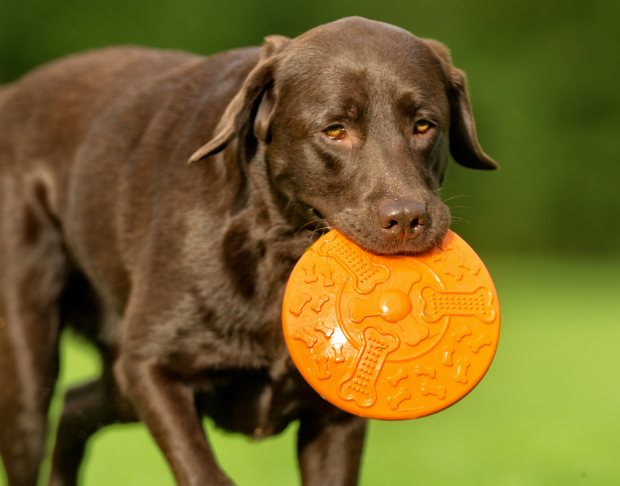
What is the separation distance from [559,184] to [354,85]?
14.8 m

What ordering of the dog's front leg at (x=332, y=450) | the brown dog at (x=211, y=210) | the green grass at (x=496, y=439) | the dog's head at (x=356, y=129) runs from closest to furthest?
1. the dog's head at (x=356, y=129)
2. the brown dog at (x=211, y=210)
3. the dog's front leg at (x=332, y=450)
4. the green grass at (x=496, y=439)

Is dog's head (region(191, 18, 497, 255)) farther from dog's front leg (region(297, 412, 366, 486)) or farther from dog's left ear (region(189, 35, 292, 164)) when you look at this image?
dog's front leg (region(297, 412, 366, 486))

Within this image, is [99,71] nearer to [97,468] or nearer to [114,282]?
[114,282]

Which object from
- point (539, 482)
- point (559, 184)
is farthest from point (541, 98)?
point (539, 482)

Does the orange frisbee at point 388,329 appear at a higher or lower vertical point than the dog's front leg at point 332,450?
higher

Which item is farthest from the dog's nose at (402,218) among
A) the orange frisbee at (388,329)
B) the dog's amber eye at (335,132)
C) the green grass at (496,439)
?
the green grass at (496,439)

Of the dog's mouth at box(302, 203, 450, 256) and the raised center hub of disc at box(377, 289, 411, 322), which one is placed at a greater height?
the dog's mouth at box(302, 203, 450, 256)

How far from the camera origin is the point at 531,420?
6266mm

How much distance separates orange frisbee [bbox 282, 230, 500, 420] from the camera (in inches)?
115

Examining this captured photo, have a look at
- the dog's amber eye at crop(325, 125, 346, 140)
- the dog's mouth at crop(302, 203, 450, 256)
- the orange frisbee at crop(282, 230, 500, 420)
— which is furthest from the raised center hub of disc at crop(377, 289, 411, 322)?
the dog's amber eye at crop(325, 125, 346, 140)

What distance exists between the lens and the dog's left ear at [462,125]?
3582 mm

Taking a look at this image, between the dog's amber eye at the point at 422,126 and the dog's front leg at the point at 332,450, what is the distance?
1.17 meters

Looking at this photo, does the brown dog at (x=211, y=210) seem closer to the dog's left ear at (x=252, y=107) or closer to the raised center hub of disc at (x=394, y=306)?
the dog's left ear at (x=252, y=107)

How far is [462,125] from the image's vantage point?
362cm
